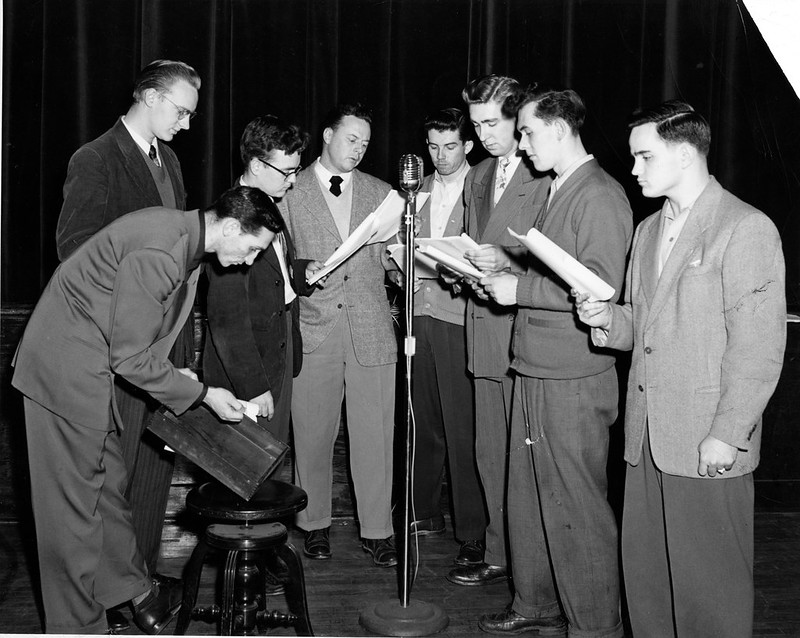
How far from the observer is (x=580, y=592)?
108 inches

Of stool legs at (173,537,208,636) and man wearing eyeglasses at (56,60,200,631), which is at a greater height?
man wearing eyeglasses at (56,60,200,631)

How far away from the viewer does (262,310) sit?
10.5ft

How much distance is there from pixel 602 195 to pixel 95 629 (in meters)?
1.97

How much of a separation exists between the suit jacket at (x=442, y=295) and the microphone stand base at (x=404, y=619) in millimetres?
1197

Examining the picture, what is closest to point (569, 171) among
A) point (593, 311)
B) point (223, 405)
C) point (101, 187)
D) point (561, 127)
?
point (561, 127)

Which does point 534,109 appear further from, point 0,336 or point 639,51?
point 0,336

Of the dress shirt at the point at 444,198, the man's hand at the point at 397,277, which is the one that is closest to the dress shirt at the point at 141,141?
the man's hand at the point at 397,277

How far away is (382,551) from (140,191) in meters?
1.68

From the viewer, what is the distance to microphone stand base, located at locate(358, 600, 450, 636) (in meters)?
2.90

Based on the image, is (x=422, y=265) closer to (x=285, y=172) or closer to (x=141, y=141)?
(x=285, y=172)

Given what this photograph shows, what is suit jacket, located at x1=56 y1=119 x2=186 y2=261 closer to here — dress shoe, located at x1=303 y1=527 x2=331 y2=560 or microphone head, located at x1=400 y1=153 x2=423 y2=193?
microphone head, located at x1=400 y1=153 x2=423 y2=193

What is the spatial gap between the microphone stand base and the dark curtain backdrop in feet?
6.65

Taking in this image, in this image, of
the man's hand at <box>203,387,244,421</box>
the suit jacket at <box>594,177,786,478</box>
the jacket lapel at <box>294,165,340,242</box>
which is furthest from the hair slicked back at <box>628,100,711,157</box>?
the jacket lapel at <box>294,165,340,242</box>

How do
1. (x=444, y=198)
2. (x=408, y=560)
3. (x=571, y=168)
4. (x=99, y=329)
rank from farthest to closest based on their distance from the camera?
(x=444, y=198) < (x=408, y=560) < (x=571, y=168) < (x=99, y=329)
